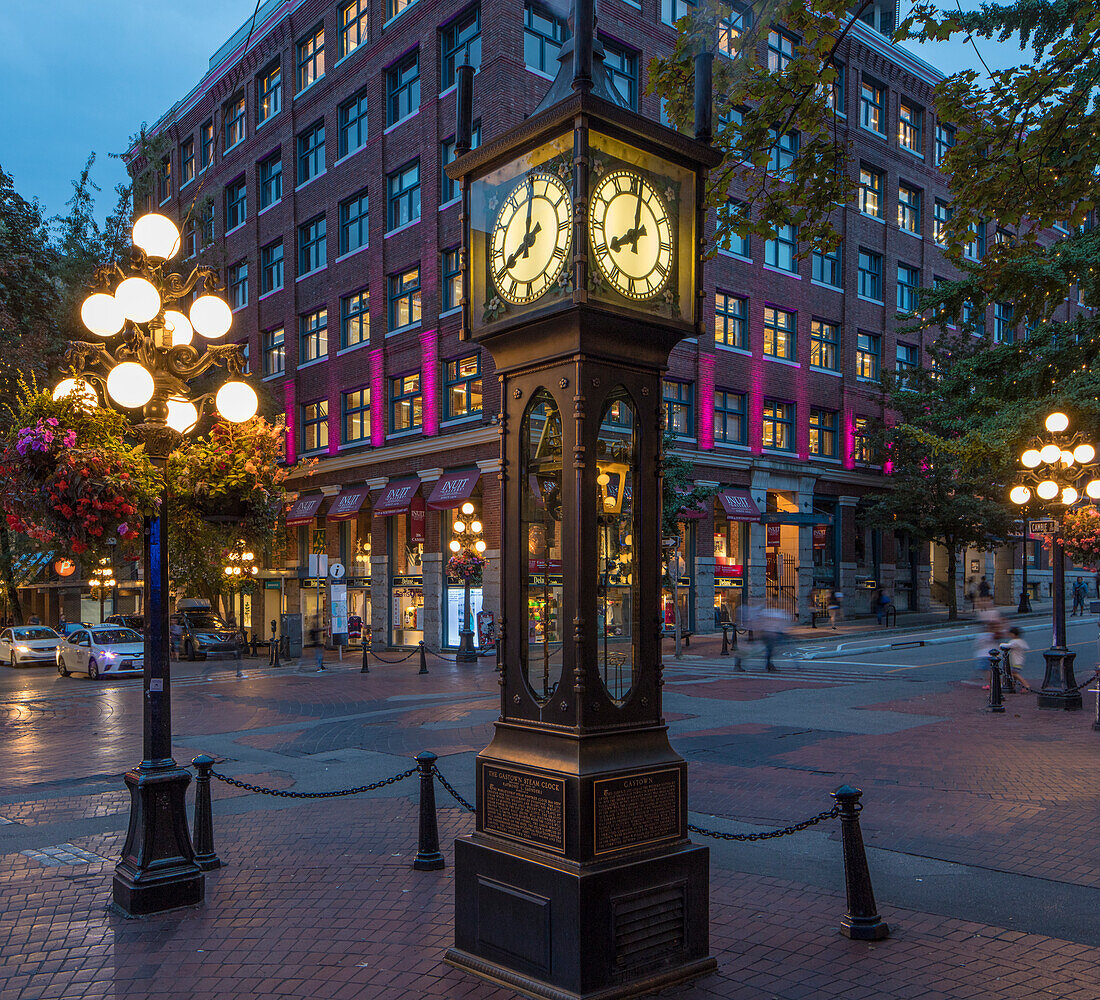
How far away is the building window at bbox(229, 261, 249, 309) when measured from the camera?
40812mm

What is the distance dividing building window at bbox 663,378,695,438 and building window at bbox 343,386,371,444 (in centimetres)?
1099

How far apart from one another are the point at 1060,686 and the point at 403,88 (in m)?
27.5

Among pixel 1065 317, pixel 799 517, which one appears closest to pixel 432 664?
pixel 799 517

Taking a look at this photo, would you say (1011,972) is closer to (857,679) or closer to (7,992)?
(7,992)

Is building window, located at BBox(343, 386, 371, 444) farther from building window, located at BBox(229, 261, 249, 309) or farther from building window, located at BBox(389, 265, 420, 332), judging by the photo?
building window, located at BBox(229, 261, 249, 309)

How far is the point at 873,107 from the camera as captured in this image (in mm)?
38062

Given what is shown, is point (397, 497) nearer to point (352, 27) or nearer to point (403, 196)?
point (403, 196)

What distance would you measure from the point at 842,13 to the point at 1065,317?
49.0m

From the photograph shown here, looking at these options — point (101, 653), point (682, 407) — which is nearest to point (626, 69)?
point (682, 407)

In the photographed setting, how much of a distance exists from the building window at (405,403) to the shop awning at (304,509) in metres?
5.29

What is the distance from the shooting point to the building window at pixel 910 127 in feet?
128

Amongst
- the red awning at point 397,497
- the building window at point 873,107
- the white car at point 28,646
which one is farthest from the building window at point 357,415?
the building window at point 873,107

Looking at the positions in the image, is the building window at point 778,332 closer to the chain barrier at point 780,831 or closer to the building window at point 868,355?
the building window at point 868,355

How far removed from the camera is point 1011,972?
17.0 feet
